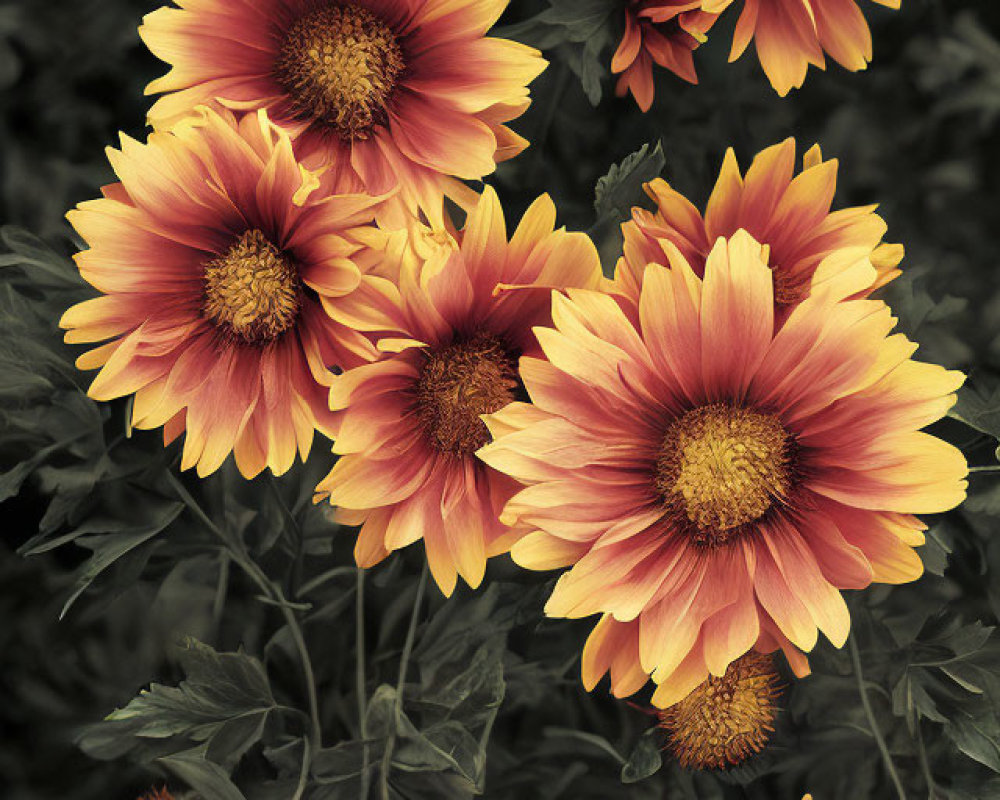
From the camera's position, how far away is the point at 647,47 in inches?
25.6

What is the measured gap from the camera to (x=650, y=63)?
2.18ft

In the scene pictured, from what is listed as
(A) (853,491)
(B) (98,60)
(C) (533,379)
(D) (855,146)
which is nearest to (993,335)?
(D) (855,146)

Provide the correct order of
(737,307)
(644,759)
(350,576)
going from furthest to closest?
(350,576), (644,759), (737,307)

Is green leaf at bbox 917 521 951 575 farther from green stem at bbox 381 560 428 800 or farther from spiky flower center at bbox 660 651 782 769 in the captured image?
green stem at bbox 381 560 428 800

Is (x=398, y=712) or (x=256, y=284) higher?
(x=256, y=284)

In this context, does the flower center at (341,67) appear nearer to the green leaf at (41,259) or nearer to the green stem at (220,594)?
the green leaf at (41,259)

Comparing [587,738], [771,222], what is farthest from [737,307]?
[587,738]

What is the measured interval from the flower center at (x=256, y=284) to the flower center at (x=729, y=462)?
0.23 meters

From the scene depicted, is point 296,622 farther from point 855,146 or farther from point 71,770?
point 855,146

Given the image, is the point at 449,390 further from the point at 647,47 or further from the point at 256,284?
the point at 647,47

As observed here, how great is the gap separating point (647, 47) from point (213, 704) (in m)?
0.47

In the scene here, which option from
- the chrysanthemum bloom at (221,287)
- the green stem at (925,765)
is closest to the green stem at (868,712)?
the green stem at (925,765)

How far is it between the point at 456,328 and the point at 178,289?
0.52 ft

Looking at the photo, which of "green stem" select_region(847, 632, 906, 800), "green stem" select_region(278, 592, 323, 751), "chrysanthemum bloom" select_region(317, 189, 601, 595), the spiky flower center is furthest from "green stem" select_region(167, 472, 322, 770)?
"green stem" select_region(847, 632, 906, 800)
